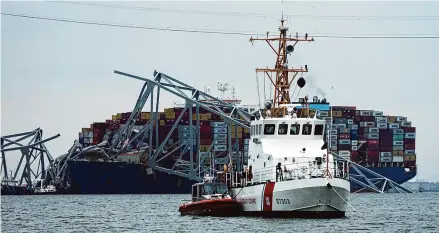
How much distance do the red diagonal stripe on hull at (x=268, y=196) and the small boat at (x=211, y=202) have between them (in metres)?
4.48

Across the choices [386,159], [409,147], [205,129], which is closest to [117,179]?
[205,129]

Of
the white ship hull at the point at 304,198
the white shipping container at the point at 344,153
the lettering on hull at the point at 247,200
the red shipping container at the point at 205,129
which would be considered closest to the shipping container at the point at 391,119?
the white shipping container at the point at 344,153

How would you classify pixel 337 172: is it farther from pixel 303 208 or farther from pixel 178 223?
pixel 178 223

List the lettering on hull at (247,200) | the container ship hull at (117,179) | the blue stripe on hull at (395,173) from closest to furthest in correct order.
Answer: the lettering on hull at (247,200), the container ship hull at (117,179), the blue stripe on hull at (395,173)

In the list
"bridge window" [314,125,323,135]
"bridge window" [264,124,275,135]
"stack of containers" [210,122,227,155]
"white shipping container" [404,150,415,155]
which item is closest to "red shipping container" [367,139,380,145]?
"white shipping container" [404,150,415,155]

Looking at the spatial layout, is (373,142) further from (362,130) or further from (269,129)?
(269,129)

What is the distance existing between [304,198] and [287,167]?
3.90 metres

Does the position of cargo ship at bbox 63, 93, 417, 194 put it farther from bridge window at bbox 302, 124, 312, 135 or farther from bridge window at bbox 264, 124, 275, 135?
bridge window at bbox 302, 124, 312, 135

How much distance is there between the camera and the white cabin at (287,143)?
214 feet

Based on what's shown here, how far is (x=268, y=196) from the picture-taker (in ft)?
208

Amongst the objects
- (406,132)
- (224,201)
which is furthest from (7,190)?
(224,201)

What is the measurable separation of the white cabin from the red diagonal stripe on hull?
1.25 m

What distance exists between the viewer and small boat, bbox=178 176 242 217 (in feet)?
223

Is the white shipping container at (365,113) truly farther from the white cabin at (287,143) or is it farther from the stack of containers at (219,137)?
the white cabin at (287,143)
